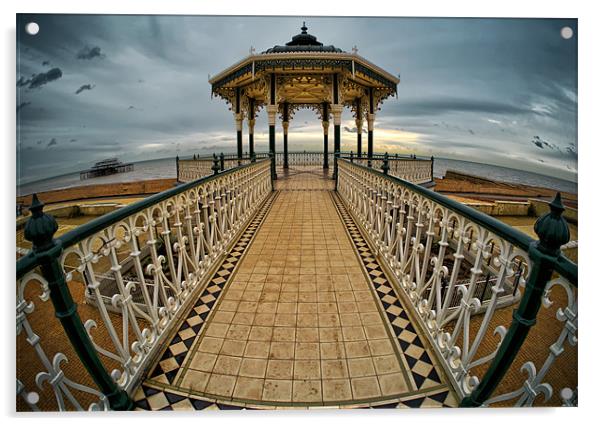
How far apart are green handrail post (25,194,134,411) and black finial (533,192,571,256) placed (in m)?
1.86

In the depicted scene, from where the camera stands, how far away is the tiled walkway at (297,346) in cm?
183

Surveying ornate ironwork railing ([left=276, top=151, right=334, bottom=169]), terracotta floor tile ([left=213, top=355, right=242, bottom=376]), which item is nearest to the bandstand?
ornate ironwork railing ([left=276, top=151, right=334, bottom=169])

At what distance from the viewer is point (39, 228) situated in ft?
3.93

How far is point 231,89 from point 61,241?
1264cm

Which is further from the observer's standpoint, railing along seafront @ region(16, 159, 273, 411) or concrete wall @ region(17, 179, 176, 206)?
concrete wall @ region(17, 179, 176, 206)

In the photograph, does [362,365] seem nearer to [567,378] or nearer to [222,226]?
[567,378]

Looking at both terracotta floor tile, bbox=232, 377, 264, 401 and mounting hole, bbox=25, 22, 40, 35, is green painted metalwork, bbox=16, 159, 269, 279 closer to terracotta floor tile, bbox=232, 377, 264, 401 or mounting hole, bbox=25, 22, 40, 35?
terracotta floor tile, bbox=232, 377, 264, 401

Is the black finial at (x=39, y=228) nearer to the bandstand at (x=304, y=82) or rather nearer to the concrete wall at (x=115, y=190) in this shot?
the bandstand at (x=304, y=82)

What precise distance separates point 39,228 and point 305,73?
10.1 metres

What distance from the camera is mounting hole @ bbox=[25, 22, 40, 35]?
7.82ft

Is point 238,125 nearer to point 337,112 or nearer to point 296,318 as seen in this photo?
point 337,112

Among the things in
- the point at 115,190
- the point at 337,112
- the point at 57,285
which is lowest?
the point at 57,285

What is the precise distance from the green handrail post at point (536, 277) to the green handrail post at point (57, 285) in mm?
1859

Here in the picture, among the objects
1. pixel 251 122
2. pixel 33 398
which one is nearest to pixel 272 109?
pixel 251 122
